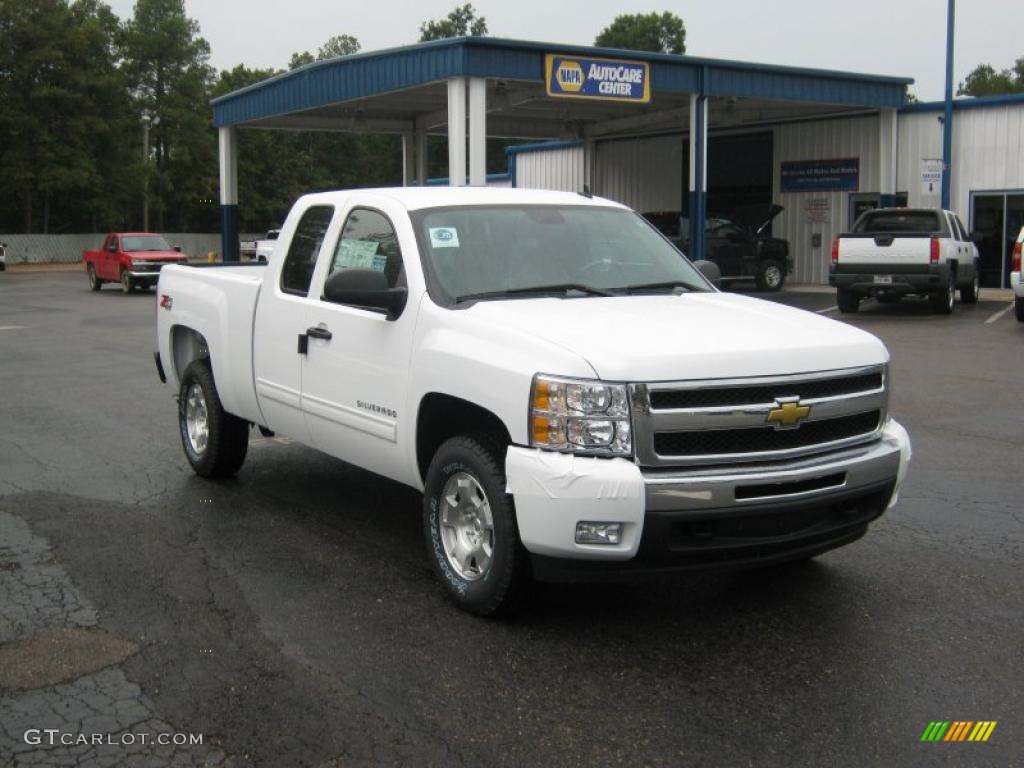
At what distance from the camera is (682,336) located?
4.73 meters

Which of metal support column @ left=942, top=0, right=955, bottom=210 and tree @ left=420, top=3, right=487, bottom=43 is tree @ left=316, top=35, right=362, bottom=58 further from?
metal support column @ left=942, top=0, right=955, bottom=210

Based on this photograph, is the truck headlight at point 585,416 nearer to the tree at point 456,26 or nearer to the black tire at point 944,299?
the black tire at point 944,299

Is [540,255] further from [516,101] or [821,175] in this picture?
[821,175]

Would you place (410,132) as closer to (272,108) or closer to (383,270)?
(272,108)

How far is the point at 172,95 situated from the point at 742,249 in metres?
54.4

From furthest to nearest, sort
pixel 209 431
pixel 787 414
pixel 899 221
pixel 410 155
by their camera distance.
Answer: pixel 410 155
pixel 899 221
pixel 209 431
pixel 787 414

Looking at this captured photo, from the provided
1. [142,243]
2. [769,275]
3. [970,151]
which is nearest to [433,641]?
[769,275]

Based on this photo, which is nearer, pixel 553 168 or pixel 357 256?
pixel 357 256

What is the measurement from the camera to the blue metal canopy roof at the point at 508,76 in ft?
76.0

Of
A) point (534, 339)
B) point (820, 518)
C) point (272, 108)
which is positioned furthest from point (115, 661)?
point (272, 108)

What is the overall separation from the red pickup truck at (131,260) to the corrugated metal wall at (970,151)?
1978 centimetres

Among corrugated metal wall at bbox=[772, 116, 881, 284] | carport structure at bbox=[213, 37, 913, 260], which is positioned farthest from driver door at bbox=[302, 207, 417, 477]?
corrugated metal wall at bbox=[772, 116, 881, 284]

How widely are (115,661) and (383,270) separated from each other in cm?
236

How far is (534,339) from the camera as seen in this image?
4.68 m
